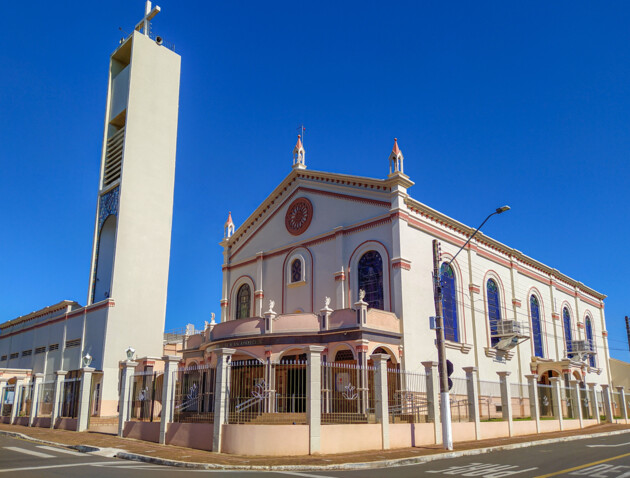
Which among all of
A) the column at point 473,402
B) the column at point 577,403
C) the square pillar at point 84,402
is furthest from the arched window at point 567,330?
the square pillar at point 84,402

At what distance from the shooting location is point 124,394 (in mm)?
20062

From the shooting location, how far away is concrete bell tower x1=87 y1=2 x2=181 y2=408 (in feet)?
109

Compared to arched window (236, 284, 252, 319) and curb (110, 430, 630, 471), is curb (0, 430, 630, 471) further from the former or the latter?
arched window (236, 284, 252, 319)

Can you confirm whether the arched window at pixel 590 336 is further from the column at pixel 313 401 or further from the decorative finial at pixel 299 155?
the column at pixel 313 401

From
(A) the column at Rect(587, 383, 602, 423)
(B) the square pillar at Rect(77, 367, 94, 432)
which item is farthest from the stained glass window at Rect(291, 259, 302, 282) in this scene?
(A) the column at Rect(587, 383, 602, 423)

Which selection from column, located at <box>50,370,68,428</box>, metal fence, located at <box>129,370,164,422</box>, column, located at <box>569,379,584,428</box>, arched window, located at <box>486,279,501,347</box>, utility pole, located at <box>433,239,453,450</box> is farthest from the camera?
arched window, located at <box>486,279,501,347</box>

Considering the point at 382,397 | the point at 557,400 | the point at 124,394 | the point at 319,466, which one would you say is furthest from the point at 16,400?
the point at 557,400

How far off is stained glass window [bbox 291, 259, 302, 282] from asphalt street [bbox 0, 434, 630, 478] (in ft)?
49.9

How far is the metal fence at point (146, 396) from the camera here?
18906 millimetres

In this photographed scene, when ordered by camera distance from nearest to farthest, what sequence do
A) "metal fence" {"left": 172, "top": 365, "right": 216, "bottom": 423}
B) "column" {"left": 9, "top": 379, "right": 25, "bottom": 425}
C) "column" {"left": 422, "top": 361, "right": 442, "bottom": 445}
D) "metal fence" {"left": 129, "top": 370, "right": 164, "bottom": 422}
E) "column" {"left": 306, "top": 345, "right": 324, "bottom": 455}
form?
"column" {"left": 306, "top": 345, "right": 324, "bottom": 455}, "metal fence" {"left": 172, "top": 365, "right": 216, "bottom": 423}, "column" {"left": 422, "top": 361, "right": 442, "bottom": 445}, "metal fence" {"left": 129, "top": 370, "right": 164, "bottom": 422}, "column" {"left": 9, "top": 379, "right": 25, "bottom": 425}

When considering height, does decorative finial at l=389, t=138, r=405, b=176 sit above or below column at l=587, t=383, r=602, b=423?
above

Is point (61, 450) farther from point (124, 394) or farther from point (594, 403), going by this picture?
point (594, 403)

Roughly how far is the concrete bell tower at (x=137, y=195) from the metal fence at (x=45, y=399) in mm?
4686

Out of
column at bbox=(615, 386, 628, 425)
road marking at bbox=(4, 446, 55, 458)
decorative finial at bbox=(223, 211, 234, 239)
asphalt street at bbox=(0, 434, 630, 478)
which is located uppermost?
decorative finial at bbox=(223, 211, 234, 239)
